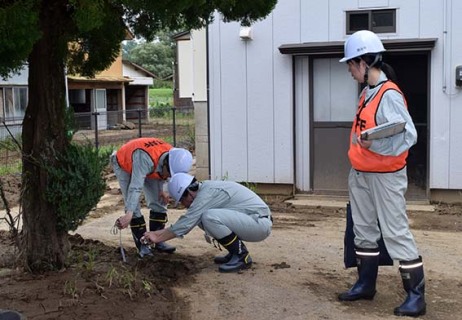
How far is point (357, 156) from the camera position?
503cm

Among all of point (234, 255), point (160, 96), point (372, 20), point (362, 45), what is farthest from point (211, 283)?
point (160, 96)

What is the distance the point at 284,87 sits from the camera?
990cm

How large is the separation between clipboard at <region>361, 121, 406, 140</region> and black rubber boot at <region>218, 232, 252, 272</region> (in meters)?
1.74

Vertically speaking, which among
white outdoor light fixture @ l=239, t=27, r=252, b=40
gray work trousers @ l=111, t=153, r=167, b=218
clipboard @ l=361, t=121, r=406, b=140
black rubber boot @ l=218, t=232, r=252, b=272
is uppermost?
white outdoor light fixture @ l=239, t=27, r=252, b=40

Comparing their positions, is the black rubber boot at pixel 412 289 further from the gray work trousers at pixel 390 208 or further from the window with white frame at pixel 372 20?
the window with white frame at pixel 372 20

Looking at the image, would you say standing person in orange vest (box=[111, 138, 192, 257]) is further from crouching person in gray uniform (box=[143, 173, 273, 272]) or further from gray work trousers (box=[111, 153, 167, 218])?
crouching person in gray uniform (box=[143, 173, 273, 272])

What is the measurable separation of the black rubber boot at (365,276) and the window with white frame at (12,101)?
19876 mm

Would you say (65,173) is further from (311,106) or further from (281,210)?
(311,106)

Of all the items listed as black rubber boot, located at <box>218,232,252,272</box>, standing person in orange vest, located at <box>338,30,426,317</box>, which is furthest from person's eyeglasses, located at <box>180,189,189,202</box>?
standing person in orange vest, located at <box>338,30,426,317</box>

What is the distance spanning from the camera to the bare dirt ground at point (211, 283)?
16.1 ft

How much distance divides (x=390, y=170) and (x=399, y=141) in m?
0.24

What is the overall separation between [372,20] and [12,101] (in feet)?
57.4

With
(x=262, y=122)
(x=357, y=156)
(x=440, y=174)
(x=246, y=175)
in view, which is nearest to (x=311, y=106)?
(x=262, y=122)

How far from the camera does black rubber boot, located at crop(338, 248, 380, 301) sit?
203 inches
